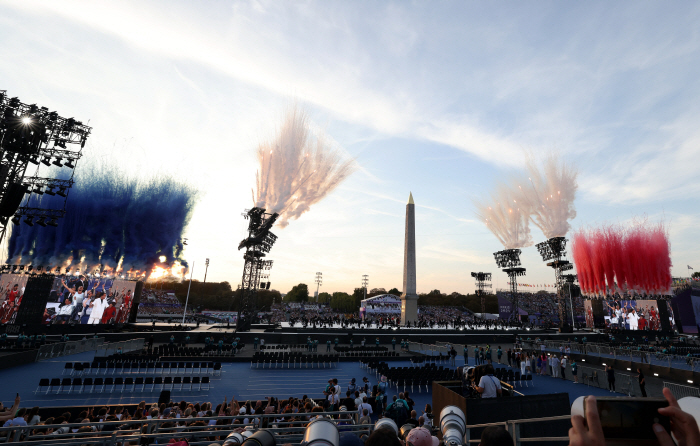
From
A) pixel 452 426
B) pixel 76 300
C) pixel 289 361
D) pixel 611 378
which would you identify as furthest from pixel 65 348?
pixel 611 378

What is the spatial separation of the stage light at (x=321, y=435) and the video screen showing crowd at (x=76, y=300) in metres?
49.1

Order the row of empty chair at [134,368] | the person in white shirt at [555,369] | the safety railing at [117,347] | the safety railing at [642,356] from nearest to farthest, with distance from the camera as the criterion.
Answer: the row of empty chair at [134,368] → the safety railing at [642,356] → the person in white shirt at [555,369] → the safety railing at [117,347]

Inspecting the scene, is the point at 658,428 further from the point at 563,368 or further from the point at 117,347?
the point at 117,347

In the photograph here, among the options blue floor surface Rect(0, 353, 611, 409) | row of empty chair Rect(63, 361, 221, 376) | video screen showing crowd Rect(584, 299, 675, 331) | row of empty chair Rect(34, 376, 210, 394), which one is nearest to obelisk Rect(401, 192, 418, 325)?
blue floor surface Rect(0, 353, 611, 409)

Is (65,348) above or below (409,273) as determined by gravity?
below

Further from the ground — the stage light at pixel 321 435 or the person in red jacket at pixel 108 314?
the stage light at pixel 321 435

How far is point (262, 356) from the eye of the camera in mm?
24406

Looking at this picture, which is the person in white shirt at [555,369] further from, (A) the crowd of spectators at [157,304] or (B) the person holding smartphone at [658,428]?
(A) the crowd of spectators at [157,304]

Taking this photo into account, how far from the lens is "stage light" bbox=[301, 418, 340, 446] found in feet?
7.81

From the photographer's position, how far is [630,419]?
1.56 meters

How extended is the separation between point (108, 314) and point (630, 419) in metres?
52.7

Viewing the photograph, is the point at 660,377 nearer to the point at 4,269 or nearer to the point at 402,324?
the point at 402,324

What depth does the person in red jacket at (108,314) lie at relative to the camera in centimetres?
4062

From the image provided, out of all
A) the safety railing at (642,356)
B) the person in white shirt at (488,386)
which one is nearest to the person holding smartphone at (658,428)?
the person in white shirt at (488,386)
